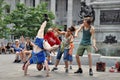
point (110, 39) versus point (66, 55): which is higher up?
point (66, 55)

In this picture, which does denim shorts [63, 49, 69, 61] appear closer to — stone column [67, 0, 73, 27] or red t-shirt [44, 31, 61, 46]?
red t-shirt [44, 31, 61, 46]

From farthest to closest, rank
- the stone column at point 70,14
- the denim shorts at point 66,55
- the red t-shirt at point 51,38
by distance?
1. the stone column at point 70,14
2. the red t-shirt at point 51,38
3. the denim shorts at point 66,55

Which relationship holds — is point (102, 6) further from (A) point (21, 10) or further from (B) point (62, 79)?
(A) point (21, 10)

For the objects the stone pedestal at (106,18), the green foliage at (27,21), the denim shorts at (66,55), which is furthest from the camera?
the green foliage at (27,21)

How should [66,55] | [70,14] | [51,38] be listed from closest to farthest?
1. [66,55]
2. [51,38]
3. [70,14]

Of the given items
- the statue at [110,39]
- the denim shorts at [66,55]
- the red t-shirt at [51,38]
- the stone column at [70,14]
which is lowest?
the stone column at [70,14]

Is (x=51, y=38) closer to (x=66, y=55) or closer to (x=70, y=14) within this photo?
(x=66, y=55)

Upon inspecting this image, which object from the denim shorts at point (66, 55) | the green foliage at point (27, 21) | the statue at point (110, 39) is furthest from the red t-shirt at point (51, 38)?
the green foliage at point (27, 21)

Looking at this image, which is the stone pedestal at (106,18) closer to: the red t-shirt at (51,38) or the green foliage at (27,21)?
the red t-shirt at (51,38)

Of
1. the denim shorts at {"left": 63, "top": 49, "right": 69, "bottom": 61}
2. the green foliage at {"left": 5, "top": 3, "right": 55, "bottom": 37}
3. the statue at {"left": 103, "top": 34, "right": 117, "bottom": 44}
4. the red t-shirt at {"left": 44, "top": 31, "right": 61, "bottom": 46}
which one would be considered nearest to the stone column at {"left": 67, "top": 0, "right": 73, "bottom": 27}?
the green foliage at {"left": 5, "top": 3, "right": 55, "bottom": 37}

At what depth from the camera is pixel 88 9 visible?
2138 centimetres

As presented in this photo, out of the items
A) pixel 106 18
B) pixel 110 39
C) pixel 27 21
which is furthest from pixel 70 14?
pixel 110 39

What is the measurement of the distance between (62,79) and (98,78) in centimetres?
118

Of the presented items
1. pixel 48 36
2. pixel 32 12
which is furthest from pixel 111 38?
pixel 32 12
